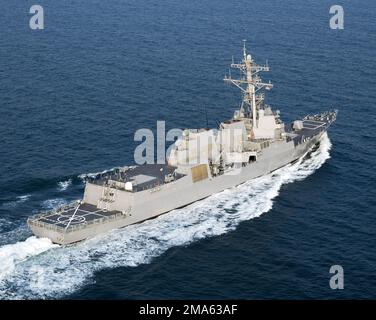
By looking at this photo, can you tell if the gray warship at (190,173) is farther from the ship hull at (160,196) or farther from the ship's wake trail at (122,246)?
the ship's wake trail at (122,246)

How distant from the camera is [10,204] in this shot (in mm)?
62312

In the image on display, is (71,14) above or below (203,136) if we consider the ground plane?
above

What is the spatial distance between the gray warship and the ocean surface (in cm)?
118

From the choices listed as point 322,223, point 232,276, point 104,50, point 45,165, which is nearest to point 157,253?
point 232,276

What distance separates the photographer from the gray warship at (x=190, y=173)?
58750 millimetres

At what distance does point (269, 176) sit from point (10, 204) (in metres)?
26.1

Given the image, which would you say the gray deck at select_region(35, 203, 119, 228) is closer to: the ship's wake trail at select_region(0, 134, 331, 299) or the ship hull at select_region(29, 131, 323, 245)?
the ship hull at select_region(29, 131, 323, 245)

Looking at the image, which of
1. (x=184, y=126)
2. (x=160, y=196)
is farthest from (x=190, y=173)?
(x=184, y=126)

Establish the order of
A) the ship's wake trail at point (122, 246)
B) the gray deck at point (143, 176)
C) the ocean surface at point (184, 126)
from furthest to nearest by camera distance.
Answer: the gray deck at point (143, 176), the ocean surface at point (184, 126), the ship's wake trail at point (122, 246)

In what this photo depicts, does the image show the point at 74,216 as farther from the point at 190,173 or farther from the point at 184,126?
the point at 184,126

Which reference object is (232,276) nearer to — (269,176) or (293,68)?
(269,176)

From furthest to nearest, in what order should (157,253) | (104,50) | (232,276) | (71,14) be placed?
1. (71,14)
2. (104,50)
3. (157,253)
4. (232,276)

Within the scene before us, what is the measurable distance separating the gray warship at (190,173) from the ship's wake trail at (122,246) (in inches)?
37.5

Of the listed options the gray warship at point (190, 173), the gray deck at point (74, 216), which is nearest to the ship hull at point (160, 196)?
the gray warship at point (190, 173)
